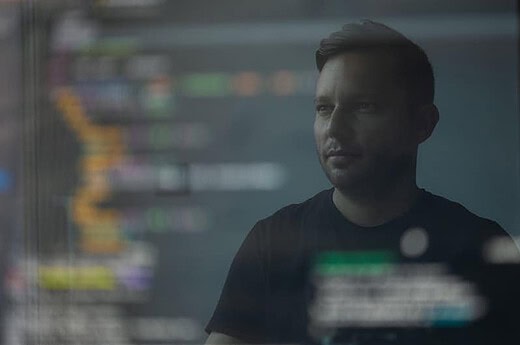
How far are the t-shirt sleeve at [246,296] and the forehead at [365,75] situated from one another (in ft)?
0.78

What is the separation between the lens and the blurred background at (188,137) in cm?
118

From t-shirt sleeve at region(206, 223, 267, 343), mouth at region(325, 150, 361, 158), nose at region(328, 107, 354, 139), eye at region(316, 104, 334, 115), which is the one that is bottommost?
t-shirt sleeve at region(206, 223, 267, 343)

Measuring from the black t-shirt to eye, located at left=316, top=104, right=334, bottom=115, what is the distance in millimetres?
119

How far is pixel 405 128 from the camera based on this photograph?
117cm

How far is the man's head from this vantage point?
3.85 feet

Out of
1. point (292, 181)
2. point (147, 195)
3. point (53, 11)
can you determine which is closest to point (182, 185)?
point (147, 195)

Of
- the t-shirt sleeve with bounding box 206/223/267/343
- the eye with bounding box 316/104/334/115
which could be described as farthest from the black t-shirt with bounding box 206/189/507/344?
the eye with bounding box 316/104/334/115

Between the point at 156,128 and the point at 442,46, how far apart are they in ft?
1.45

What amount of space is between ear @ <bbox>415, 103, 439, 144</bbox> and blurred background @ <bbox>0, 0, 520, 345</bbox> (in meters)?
0.02

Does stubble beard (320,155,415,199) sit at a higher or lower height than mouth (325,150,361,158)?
lower

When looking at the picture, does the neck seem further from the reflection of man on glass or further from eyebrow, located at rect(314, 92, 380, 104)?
eyebrow, located at rect(314, 92, 380, 104)

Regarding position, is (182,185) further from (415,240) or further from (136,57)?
(415,240)

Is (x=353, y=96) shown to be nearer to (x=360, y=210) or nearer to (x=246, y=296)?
(x=360, y=210)

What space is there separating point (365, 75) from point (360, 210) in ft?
0.66
